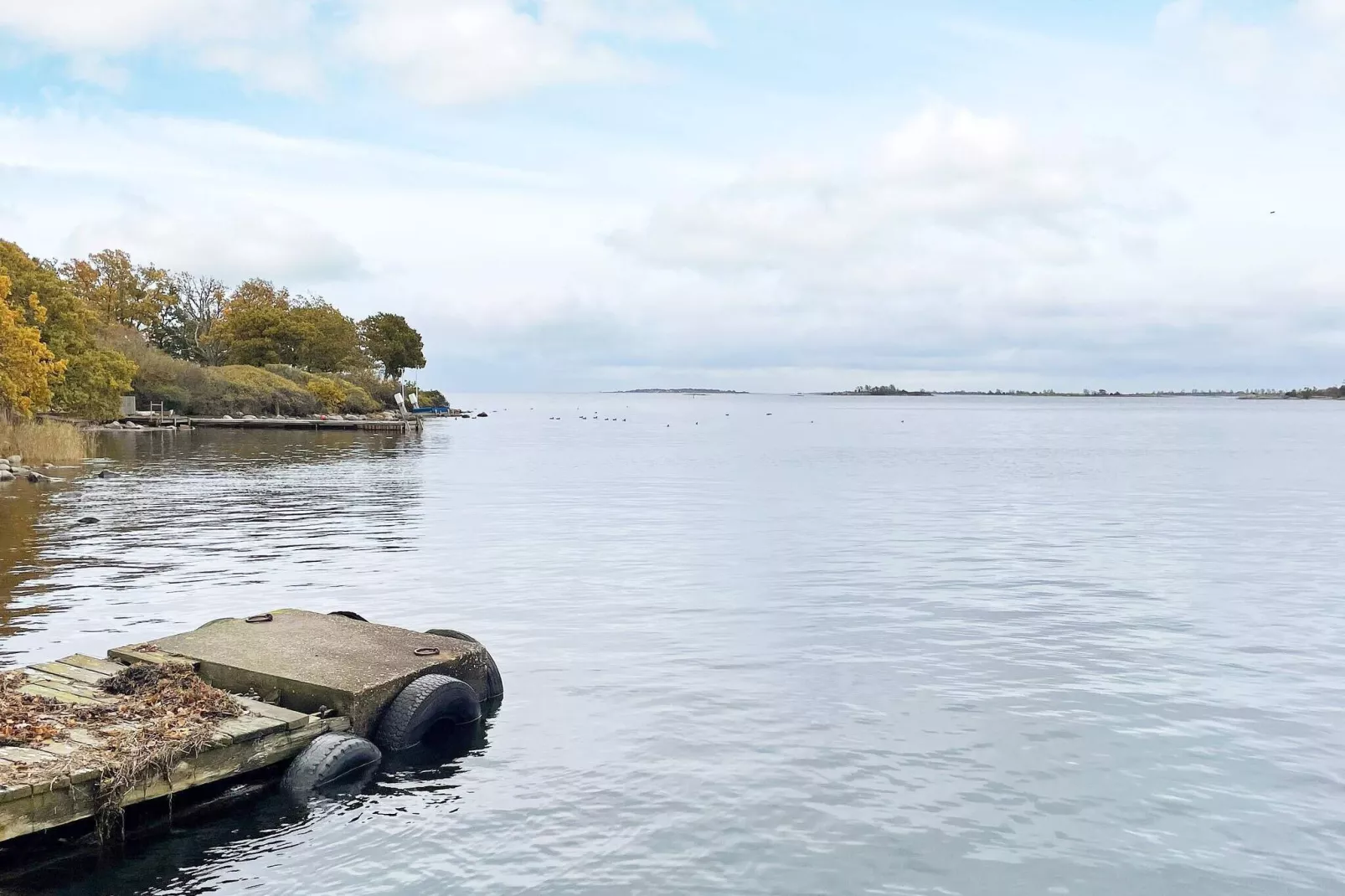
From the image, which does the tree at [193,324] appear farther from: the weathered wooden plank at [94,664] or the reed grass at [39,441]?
the weathered wooden plank at [94,664]

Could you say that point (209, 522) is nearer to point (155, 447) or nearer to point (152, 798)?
point (152, 798)

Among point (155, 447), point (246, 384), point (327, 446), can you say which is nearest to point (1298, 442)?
point (327, 446)

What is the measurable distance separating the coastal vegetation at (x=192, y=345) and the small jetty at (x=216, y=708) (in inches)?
1956

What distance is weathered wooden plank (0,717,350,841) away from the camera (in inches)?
396

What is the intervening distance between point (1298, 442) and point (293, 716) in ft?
366

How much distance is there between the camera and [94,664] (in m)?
14.6

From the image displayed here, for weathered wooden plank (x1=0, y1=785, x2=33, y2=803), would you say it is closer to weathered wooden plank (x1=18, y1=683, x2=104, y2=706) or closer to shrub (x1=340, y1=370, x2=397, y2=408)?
weathered wooden plank (x1=18, y1=683, x2=104, y2=706)

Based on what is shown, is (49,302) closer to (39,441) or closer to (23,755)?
(39,441)

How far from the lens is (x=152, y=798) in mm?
11383

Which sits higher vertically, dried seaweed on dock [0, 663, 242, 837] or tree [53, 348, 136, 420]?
tree [53, 348, 136, 420]

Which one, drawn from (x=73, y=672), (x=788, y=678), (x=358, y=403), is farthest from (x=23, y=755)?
(x=358, y=403)

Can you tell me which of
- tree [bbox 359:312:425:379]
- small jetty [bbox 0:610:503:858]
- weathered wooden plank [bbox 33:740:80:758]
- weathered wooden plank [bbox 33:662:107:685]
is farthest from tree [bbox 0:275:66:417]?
tree [bbox 359:312:425:379]

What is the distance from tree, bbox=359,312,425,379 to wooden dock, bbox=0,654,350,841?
156061 millimetres

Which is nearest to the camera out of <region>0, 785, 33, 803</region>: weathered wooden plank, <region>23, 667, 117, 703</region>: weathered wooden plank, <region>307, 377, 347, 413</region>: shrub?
<region>0, 785, 33, 803</region>: weathered wooden plank
